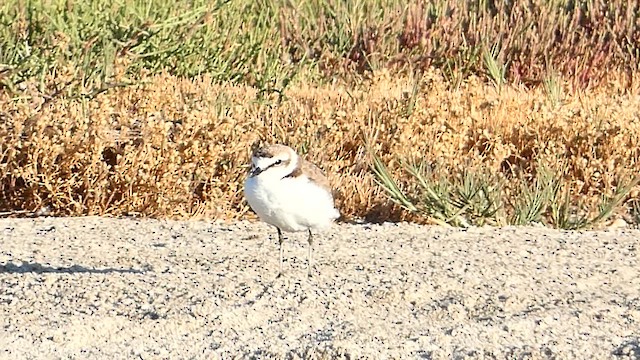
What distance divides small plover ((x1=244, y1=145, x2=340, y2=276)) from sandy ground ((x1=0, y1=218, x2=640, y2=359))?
32 centimetres

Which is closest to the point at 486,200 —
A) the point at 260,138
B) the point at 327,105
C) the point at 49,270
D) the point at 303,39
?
the point at 260,138

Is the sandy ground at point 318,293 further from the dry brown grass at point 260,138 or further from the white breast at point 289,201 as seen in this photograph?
the dry brown grass at point 260,138

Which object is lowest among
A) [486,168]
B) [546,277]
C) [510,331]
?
[486,168]

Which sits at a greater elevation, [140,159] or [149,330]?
[149,330]

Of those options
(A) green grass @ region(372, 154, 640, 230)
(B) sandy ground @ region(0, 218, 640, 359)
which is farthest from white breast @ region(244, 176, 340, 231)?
(A) green grass @ region(372, 154, 640, 230)

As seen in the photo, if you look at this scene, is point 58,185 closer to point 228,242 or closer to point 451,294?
point 228,242

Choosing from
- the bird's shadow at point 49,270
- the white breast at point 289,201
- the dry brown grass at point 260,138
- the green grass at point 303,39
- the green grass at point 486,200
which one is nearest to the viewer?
the white breast at point 289,201

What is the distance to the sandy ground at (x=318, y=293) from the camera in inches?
213

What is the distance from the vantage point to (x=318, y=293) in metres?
6.18

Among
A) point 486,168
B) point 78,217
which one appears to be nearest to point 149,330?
point 78,217

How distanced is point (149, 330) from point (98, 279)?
88 centimetres

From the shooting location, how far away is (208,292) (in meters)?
6.23

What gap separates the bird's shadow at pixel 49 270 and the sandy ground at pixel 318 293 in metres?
0.01

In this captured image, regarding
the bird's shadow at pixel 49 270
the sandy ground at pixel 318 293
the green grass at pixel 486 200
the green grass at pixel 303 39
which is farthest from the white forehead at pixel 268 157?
the green grass at pixel 303 39
